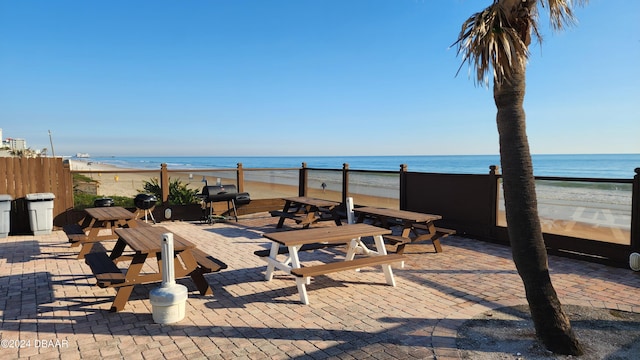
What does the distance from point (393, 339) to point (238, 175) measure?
26.3 feet

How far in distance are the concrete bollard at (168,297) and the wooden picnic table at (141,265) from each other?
0.22 metres

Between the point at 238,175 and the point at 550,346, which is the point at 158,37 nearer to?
the point at 238,175

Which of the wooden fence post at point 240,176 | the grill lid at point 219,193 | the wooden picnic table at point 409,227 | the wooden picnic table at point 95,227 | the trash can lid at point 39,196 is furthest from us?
the wooden fence post at point 240,176

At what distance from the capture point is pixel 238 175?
10.3 metres

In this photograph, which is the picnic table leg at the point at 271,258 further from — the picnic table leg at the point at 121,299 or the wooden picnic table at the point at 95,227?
the wooden picnic table at the point at 95,227

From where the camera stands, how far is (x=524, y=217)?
2.60m

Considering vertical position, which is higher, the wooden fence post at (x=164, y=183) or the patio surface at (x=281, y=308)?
the wooden fence post at (x=164, y=183)

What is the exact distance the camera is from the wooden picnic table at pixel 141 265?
3.46 meters

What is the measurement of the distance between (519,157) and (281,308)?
2.51m

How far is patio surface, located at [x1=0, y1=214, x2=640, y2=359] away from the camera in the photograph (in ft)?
9.20

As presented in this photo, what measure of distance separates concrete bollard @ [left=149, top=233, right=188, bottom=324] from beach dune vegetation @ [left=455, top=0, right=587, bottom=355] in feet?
9.06

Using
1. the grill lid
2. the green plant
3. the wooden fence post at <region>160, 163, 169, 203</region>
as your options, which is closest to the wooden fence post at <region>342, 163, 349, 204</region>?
the grill lid

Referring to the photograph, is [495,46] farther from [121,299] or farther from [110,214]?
[110,214]

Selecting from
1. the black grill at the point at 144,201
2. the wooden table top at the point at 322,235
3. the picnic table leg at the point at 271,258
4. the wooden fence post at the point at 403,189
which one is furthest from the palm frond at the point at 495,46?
the black grill at the point at 144,201
